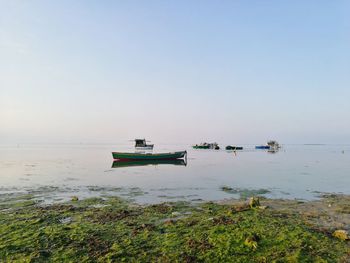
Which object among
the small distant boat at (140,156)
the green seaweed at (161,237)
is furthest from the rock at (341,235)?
the small distant boat at (140,156)

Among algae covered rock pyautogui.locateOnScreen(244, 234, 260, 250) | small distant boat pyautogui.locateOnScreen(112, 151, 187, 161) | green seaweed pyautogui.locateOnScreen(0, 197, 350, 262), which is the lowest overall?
green seaweed pyautogui.locateOnScreen(0, 197, 350, 262)

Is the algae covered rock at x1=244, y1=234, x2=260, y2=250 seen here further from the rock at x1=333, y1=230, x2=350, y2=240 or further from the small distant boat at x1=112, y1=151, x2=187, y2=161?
the small distant boat at x1=112, y1=151, x2=187, y2=161

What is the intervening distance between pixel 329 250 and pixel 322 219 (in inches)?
192

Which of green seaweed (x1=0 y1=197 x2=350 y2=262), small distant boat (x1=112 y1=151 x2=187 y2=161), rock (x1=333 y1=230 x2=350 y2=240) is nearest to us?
green seaweed (x1=0 y1=197 x2=350 y2=262)

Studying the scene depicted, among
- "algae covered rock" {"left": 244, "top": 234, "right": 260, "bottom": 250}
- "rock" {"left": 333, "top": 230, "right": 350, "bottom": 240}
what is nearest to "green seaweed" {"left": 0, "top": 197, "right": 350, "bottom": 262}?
"algae covered rock" {"left": 244, "top": 234, "right": 260, "bottom": 250}

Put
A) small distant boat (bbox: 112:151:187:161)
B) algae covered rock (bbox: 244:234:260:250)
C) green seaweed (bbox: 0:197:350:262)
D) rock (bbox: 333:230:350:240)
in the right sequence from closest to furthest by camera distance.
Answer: green seaweed (bbox: 0:197:350:262)
algae covered rock (bbox: 244:234:260:250)
rock (bbox: 333:230:350:240)
small distant boat (bbox: 112:151:187:161)

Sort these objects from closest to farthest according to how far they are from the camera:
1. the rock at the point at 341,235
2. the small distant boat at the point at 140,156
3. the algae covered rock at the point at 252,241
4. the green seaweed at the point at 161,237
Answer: the green seaweed at the point at 161,237
the algae covered rock at the point at 252,241
the rock at the point at 341,235
the small distant boat at the point at 140,156

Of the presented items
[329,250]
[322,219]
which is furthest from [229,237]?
[322,219]

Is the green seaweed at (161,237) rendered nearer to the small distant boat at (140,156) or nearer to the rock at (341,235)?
the rock at (341,235)

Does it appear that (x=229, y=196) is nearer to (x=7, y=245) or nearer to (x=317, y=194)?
(x=317, y=194)

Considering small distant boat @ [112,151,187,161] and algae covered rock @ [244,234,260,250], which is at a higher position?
small distant boat @ [112,151,187,161]

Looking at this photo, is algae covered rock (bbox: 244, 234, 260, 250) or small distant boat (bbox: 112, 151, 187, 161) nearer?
algae covered rock (bbox: 244, 234, 260, 250)

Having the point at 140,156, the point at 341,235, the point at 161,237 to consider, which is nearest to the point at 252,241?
the point at 161,237

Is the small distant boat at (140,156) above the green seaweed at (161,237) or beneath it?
above
